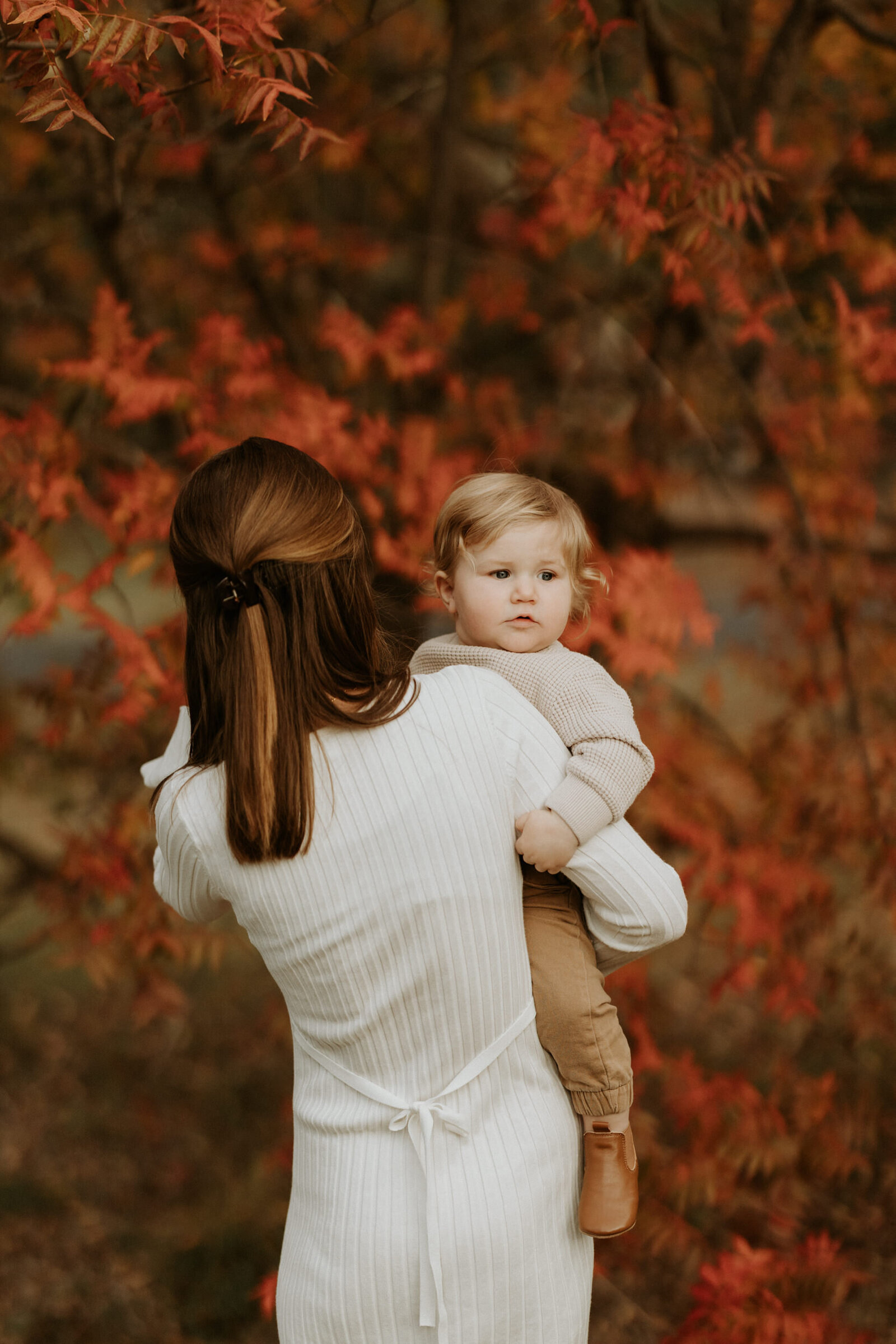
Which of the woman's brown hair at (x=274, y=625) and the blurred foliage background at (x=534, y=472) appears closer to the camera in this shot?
the woman's brown hair at (x=274, y=625)

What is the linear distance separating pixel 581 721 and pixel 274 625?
1.40ft

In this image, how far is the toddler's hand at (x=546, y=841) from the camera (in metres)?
1.38

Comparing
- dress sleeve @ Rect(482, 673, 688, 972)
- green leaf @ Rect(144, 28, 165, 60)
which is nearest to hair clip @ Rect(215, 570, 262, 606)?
dress sleeve @ Rect(482, 673, 688, 972)

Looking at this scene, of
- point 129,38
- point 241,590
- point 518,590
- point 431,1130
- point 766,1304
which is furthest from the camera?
point 766,1304

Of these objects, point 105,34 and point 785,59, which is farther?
point 785,59

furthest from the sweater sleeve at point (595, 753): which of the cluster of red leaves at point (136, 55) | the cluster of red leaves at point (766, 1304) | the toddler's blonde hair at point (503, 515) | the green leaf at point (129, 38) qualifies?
the cluster of red leaves at point (766, 1304)

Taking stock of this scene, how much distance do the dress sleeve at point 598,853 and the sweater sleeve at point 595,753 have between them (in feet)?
0.08

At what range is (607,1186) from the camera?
59.4 inches

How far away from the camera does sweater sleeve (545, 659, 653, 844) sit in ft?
4.56

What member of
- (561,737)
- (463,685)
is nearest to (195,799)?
(463,685)

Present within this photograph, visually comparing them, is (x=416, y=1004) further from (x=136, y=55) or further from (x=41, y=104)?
(x=136, y=55)

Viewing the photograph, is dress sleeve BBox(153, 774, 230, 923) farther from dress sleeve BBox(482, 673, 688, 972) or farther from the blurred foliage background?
the blurred foliage background

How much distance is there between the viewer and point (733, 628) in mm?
8578

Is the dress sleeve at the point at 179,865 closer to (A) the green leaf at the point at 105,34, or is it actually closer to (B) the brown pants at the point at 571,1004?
(B) the brown pants at the point at 571,1004
